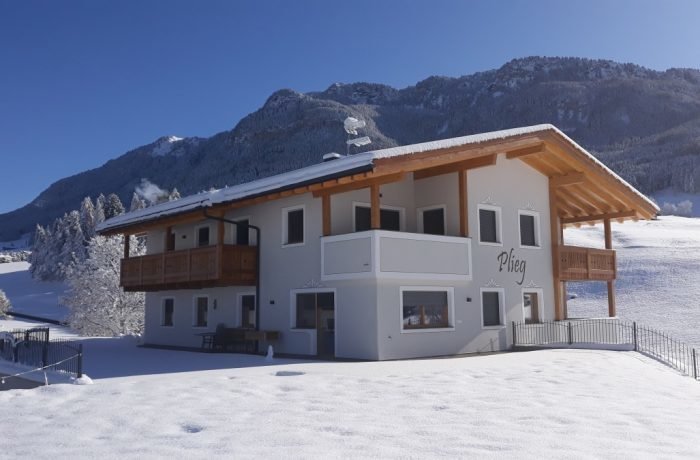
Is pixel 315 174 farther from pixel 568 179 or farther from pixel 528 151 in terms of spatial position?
pixel 568 179

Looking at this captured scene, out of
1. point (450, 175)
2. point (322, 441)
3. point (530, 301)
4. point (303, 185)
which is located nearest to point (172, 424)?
point (322, 441)

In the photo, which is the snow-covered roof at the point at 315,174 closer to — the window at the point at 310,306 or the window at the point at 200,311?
the window at the point at 310,306

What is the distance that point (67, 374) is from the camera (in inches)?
526

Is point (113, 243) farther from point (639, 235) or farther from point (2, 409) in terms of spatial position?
point (639, 235)

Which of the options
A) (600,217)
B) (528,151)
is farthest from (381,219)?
(600,217)

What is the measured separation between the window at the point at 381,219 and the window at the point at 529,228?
453 cm

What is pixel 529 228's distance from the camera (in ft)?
76.0

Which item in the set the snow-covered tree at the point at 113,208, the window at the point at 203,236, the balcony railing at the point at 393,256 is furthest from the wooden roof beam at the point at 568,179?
the snow-covered tree at the point at 113,208

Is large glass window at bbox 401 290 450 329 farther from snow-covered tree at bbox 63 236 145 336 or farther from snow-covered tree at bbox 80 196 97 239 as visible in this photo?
snow-covered tree at bbox 80 196 97 239

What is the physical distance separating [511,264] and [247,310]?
8.93 m

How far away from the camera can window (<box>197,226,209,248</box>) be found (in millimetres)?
25062

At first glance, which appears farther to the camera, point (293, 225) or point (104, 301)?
point (104, 301)

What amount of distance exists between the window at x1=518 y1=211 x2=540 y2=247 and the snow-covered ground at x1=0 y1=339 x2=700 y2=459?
830cm

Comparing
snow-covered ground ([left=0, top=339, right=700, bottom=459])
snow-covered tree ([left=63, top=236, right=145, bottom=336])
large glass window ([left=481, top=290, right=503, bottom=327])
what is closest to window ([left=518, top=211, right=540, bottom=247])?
large glass window ([left=481, top=290, right=503, bottom=327])
